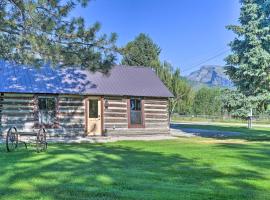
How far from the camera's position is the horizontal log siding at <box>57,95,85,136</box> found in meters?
21.1

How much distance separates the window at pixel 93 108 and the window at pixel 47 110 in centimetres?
210

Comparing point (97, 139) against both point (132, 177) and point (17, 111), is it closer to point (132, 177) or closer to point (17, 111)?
point (17, 111)

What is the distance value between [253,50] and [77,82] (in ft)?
31.5

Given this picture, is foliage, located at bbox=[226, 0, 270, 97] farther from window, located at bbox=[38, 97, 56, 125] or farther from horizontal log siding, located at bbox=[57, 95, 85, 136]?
window, located at bbox=[38, 97, 56, 125]

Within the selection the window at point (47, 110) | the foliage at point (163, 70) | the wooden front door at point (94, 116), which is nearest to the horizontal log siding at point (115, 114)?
the wooden front door at point (94, 116)

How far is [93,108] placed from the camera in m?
22.3

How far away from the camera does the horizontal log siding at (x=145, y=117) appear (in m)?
22.5

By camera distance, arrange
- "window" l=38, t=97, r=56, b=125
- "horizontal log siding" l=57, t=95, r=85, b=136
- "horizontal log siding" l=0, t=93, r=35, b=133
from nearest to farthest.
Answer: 1. "horizontal log siding" l=0, t=93, r=35, b=133
2. "window" l=38, t=97, r=56, b=125
3. "horizontal log siding" l=57, t=95, r=85, b=136

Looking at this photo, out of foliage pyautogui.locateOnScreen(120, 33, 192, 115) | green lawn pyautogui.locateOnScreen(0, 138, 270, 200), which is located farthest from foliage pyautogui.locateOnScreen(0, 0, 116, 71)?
foliage pyautogui.locateOnScreen(120, 33, 192, 115)

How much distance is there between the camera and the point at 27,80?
68.8 ft

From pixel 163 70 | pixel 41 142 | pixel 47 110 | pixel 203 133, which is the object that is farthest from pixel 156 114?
pixel 163 70

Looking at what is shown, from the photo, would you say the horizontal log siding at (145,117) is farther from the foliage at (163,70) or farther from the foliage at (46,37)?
the foliage at (163,70)

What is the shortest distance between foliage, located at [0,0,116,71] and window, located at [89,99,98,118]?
424 inches

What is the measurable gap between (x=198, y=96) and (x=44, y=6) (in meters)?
51.9
